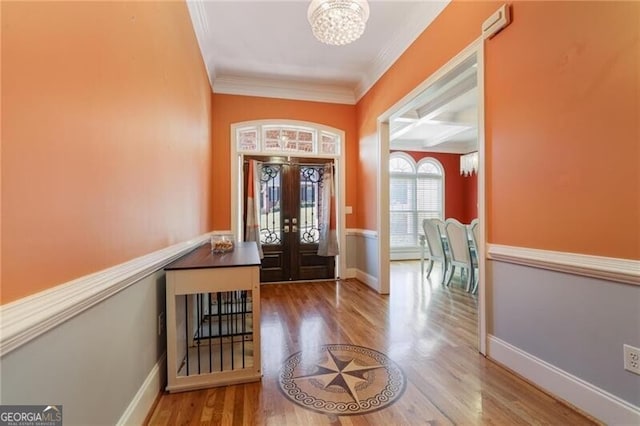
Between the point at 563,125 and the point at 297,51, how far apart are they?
10.0ft

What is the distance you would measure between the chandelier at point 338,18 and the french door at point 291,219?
2424 millimetres

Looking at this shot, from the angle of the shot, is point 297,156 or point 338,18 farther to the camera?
point 297,156

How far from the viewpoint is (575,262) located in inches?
64.2

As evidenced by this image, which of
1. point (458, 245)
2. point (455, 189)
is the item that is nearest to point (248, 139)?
point (458, 245)

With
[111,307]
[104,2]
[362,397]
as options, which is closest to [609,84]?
[362,397]

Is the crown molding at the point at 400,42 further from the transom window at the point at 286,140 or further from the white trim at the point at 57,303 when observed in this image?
the white trim at the point at 57,303

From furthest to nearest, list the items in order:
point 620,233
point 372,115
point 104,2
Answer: point 372,115, point 620,233, point 104,2

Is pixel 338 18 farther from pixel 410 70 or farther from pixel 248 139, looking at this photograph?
pixel 248 139

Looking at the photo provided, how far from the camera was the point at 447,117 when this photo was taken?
5.39 metres

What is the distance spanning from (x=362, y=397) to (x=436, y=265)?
16.5 ft

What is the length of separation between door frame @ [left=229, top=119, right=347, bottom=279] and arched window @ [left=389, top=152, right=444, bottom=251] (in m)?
2.77

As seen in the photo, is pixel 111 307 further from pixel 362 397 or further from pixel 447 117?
pixel 447 117

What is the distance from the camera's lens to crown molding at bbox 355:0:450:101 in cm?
281

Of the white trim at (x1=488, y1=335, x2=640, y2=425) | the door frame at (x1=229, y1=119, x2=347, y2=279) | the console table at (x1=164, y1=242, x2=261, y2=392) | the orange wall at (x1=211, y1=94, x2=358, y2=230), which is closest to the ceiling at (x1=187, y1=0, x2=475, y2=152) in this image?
the orange wall at (x1=211, y1=94, x2=358, y2=230)
